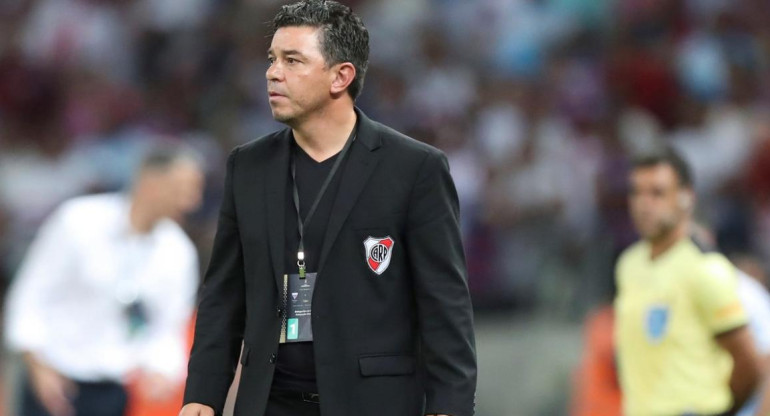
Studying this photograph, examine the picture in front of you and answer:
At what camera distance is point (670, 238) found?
21.2 feet

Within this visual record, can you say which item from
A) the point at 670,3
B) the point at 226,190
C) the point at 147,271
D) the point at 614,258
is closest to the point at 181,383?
the point at 147,271

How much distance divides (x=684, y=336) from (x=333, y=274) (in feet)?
8.13

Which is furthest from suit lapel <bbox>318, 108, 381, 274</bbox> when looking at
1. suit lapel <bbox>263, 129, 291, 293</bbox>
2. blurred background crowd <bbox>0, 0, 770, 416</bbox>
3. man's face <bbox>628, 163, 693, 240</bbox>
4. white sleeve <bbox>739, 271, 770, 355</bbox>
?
blurred background crowd <bbox>0, 0, 770, 416</bbox>

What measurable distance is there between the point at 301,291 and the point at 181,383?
4706mm

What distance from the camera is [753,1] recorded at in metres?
11.8

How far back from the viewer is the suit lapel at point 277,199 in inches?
163

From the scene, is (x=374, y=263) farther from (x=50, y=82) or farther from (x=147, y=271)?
(x=50, y=82)

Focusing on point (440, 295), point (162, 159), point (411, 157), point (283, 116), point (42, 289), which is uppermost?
point (162, 159)

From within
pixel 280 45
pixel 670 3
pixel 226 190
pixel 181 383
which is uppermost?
pixel 670 3

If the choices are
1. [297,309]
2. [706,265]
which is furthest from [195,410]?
[706,265]

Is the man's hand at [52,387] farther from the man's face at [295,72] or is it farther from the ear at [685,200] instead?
the man's face at [295,72]

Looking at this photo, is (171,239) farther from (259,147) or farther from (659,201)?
(259,147)

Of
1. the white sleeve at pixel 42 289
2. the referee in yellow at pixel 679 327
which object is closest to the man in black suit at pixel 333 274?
the referee in yellow at pixel 679 327

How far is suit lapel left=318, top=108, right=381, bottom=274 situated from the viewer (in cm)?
412
